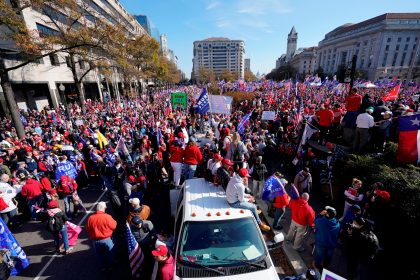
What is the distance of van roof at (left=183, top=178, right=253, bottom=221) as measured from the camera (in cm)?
374

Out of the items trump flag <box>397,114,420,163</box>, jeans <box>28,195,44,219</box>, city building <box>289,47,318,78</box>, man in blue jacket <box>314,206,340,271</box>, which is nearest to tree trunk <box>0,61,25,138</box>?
jeans <box>28,195,44,219</box>

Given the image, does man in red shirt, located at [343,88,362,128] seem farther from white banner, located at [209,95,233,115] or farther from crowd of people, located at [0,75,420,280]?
white banner, located at [209,95,233,115]

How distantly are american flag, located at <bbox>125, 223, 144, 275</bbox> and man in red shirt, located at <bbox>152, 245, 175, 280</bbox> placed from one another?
102 centimetres

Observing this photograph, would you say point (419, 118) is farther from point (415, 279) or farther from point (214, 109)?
point (214, 109)

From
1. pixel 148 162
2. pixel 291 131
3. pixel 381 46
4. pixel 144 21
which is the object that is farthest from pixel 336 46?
pixel 148 162

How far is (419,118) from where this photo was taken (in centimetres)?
548

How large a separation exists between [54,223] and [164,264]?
3.29 metres

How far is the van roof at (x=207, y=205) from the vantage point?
3740 mm

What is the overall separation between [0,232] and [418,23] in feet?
371

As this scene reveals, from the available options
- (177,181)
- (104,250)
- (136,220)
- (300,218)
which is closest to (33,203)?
(104,250)

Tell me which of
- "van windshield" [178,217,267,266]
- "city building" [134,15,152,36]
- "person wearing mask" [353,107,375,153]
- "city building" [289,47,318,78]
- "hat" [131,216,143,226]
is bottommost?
"hat" [131,216,143,226]

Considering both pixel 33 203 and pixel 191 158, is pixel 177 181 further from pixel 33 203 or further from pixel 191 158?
pixel 33 203

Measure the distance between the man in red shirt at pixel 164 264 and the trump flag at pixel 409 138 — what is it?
21.2 ft

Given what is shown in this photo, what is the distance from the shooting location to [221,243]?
352cm
